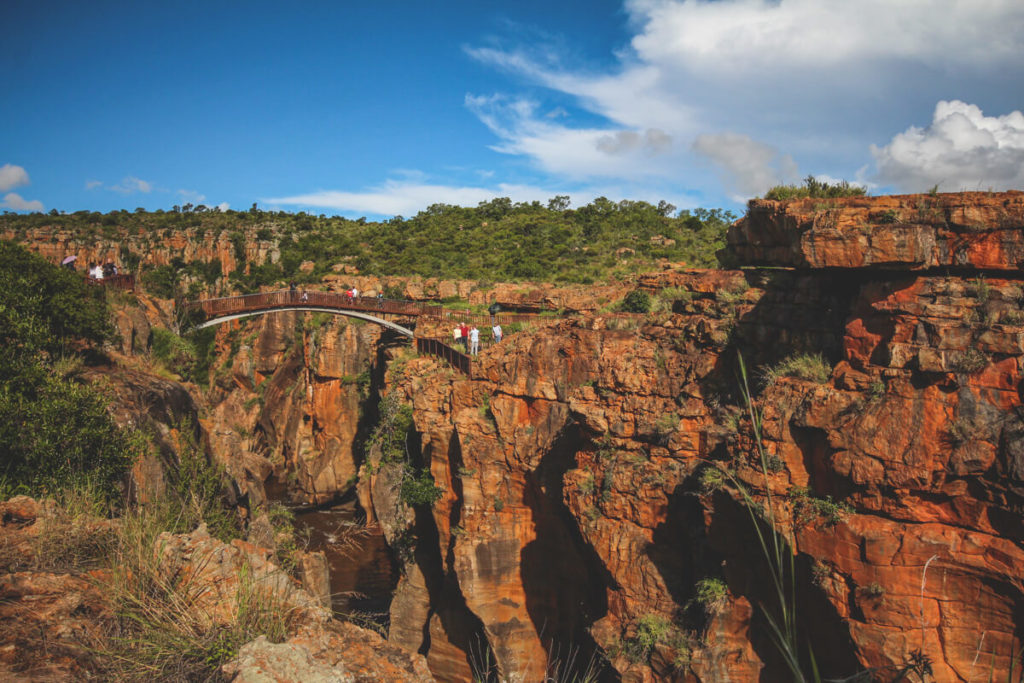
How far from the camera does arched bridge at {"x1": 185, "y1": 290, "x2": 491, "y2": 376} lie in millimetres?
26891

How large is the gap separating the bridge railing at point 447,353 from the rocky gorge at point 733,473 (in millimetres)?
735

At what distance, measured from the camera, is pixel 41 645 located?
4.08 metres

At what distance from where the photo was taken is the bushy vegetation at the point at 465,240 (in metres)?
39.4

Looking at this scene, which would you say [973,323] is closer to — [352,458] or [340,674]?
[340,674]

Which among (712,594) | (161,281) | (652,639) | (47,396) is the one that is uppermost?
(161,281)

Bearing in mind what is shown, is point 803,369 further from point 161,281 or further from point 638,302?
point 161,281

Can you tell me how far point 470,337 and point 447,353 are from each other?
100 cm

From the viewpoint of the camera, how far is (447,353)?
62.7 ft

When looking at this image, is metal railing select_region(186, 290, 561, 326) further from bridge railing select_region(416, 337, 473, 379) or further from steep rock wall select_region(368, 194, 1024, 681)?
steep rock wall select_region(368, 194, 1024, 681)

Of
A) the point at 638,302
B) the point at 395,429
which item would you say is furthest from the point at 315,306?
the point at 638,302

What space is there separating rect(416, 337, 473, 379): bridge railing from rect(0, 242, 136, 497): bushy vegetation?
8.32m

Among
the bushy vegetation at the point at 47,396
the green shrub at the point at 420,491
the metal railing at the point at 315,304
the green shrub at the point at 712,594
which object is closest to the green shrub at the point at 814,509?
the green shrub at the point at 712,594

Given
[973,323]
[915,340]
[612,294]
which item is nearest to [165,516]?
[915,340]

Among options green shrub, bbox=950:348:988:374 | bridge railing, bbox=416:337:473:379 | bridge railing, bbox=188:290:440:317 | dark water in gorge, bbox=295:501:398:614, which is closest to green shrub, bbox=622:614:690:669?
green shrub, bbox=950:348:988:374
